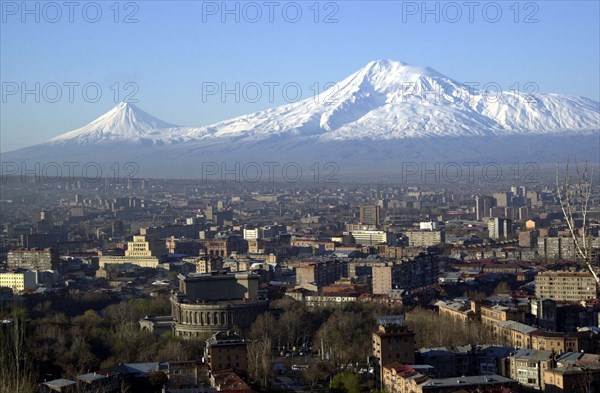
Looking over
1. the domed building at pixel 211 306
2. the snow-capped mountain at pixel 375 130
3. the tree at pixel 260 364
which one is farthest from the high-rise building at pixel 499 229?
the snow-capped mountain at pixel 375 130

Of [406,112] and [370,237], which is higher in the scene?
[406,112]

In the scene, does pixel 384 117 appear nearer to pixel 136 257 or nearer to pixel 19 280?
pixel 136 257

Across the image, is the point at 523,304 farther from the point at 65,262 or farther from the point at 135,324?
the point at 65,262

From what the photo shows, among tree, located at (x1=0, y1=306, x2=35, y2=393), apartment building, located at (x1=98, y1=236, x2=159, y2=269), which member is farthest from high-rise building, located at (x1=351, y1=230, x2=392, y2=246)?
tree, located at (x1=0, y1=306, x2=35, y2=393)

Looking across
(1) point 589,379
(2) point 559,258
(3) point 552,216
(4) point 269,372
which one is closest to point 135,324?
(4) point 269,372

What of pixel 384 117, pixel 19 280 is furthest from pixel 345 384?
pixel 384 117

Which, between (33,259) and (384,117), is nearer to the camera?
(33,259)

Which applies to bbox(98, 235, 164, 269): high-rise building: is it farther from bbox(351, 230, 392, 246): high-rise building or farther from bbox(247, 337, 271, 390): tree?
bbox(247, 337, 271, 390): tree
